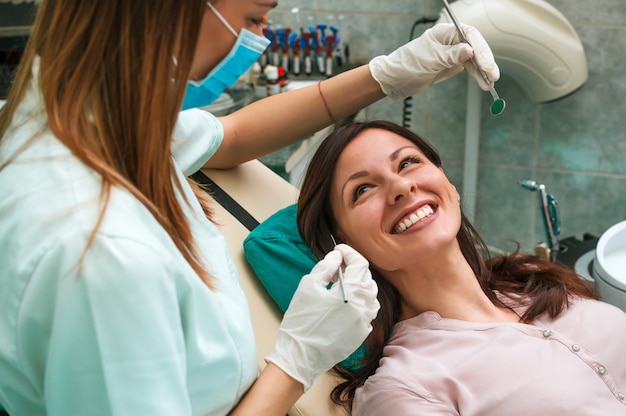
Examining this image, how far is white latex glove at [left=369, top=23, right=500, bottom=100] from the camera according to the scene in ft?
5.31

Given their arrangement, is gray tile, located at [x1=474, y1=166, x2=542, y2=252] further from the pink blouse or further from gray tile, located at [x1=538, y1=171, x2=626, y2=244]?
the pink blouse

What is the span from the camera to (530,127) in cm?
303

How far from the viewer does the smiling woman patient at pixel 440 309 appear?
1.32 metres

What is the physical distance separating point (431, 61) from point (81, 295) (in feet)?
3.90

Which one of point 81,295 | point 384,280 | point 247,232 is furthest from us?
point 247,232

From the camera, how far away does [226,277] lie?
3.39 ft

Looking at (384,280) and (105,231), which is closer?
(105,231)

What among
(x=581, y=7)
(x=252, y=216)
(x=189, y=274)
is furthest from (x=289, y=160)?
(x=581, y=7)

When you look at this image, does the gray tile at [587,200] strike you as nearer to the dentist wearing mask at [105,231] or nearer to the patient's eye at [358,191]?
the patient's eye at [358,191]

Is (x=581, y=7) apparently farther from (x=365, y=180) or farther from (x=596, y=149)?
(x=365, y=180)

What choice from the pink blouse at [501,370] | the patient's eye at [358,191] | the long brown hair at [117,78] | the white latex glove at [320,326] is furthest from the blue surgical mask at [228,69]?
the pink blouse at [501,370]

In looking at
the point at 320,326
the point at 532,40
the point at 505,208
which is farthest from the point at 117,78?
the point at 505,208

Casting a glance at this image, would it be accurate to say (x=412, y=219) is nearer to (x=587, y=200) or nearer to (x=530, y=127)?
(x=530, y=127)

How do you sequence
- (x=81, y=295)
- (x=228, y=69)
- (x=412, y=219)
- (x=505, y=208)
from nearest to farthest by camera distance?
(x=81, y=295) → (x=228, y=69) → (x=412, y=219) → (x=505, y=208)
